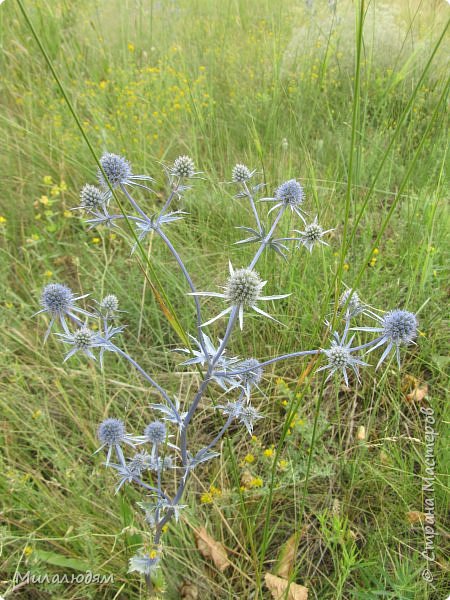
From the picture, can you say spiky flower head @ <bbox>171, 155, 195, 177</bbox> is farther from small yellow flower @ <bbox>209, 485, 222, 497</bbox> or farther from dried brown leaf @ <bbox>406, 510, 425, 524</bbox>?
dried brown leaf @ <bbox>406, 510, 425, 524</bbox>

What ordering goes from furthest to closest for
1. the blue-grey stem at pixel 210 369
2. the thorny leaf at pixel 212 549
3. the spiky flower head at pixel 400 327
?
the thorny leaf at pixel 212 549 → the spiky flower head at pixel 400 327 → the blue-grey stem at pixel 210 369

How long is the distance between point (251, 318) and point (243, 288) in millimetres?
880

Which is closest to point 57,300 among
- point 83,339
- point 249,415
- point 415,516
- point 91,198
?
point 83,339

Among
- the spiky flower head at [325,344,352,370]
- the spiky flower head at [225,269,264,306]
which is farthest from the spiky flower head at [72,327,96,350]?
the spiky flower head at [325,344,352,370]

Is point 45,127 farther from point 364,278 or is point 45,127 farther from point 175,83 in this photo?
point 364,278

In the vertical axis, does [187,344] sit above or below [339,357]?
above

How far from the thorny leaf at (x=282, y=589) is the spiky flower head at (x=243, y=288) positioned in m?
0.97

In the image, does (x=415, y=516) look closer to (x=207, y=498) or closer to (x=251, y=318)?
(x=207, y=498)

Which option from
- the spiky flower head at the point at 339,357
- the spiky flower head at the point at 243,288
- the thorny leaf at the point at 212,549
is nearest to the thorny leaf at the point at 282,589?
the thorny leaf at the point at 212,549

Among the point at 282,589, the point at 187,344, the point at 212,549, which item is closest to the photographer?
the point at 187,344

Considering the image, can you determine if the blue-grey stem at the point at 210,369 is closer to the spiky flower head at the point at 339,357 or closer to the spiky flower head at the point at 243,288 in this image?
the spiky flower head at the point at 243,288

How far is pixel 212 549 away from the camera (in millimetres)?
1600

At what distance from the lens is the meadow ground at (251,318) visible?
1559mm

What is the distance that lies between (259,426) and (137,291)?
98cm
